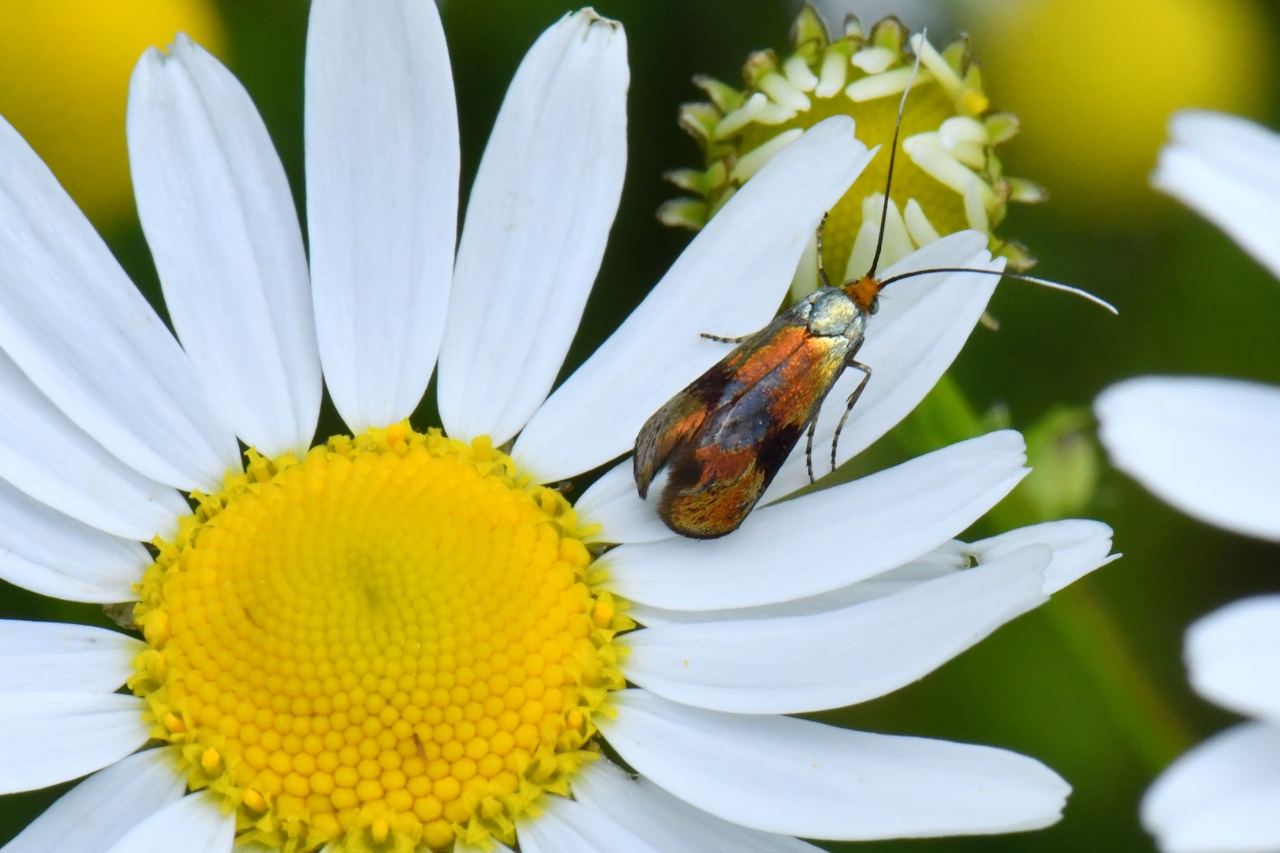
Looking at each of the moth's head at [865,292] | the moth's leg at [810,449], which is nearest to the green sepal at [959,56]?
the moth's head at [865,292]

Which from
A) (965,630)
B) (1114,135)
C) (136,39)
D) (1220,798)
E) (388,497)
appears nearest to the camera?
(1220,798)

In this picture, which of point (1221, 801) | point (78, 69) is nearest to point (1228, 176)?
point (1221, 801)

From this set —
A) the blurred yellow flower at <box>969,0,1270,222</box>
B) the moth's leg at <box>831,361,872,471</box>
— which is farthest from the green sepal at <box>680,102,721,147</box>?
the blurred yellow flower at <box>969,0,1270,222</box>

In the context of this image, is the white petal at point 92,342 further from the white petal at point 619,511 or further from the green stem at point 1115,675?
the green stem at point 1115,675

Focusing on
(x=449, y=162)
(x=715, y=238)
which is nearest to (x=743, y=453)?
(x=715, y=238)

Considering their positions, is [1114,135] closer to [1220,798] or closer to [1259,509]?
[1259,509]

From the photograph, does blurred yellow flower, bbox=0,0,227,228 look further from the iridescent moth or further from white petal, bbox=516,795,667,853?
white petal, bbox=516,795,667,853

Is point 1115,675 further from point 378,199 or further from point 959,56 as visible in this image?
point 378,199
